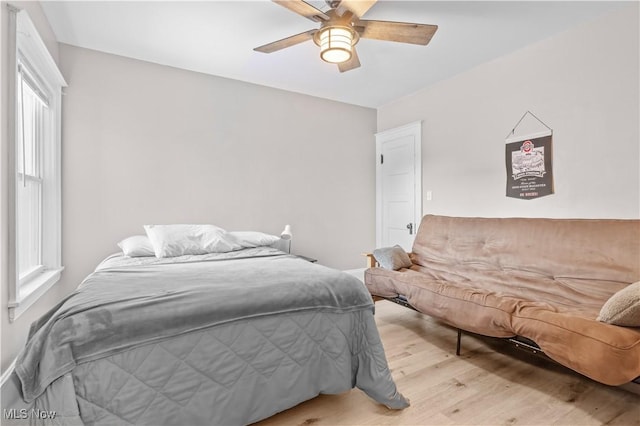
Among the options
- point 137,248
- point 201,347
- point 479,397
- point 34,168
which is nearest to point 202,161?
point 137,248

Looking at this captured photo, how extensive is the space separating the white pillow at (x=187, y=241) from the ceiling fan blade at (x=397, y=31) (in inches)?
77.1

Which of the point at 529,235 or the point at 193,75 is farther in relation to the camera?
the point at 193,75

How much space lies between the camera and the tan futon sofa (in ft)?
5.11

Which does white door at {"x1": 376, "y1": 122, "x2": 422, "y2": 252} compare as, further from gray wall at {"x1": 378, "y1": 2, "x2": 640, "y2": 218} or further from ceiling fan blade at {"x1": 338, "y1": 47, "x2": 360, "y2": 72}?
ceiling fan blade at {"x1": 338, "y1": 47, "x2": 360, "y2": 72}

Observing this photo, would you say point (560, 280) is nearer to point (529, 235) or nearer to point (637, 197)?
point (529, 235)

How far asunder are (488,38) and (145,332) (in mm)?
3326

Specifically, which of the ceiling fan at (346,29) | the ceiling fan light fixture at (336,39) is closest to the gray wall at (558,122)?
the ceiling fan at (346,29)

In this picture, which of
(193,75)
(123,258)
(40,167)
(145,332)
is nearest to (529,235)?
(145,332)

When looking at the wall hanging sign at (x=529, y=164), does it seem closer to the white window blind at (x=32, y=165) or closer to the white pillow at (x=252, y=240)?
the white pillow at (x=252, y=240)

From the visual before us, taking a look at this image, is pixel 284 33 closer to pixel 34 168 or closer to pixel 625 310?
pixel 34 168

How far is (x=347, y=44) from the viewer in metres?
2.09

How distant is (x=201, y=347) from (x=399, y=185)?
350 cm

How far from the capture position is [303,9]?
1.94 m

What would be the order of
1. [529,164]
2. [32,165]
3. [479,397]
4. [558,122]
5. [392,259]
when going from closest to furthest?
[479,397] < [32,165] < [558,122] < [529,164] < [392,259]
